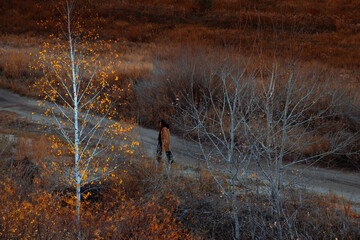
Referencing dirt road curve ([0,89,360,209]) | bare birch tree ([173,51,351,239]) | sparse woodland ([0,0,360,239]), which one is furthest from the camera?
dirt road curve ([0,89,360,209])

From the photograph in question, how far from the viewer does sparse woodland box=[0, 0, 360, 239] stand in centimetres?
696

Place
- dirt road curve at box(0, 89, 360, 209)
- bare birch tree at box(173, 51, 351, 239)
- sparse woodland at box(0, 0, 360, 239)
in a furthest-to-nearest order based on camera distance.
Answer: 1. dirt road curve at box(0, 89, 360, 209)
2. sparse woodland at box(0, 0, 360, 239)
3. bare birch tree at box(173, 51, 351, 239)

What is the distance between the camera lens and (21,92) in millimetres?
18844

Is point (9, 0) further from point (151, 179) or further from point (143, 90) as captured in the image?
point (151, 179)

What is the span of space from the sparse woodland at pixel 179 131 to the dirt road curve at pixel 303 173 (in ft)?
1.33

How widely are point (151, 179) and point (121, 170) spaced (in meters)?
1.09

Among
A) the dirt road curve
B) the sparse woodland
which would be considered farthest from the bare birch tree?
the dirt road curve

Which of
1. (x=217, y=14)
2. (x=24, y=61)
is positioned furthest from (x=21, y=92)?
(x=217, y=14)

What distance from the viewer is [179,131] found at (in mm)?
14570

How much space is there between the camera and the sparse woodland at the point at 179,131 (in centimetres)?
696

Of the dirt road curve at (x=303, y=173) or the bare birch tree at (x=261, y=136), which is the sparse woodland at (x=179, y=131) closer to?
the bare birch tree at (x=261, y=136)

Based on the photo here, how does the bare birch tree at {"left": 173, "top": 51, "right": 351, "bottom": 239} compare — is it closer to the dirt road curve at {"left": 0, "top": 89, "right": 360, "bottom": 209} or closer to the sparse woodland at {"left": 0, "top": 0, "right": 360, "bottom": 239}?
the sparse woodland at {"left": 0, "top": 0, "right": 360, "bottom": 239}

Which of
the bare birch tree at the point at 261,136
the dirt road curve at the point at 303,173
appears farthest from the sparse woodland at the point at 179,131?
the dirt road curve at the point at 303,173

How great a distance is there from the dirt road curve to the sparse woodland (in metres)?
0.41
